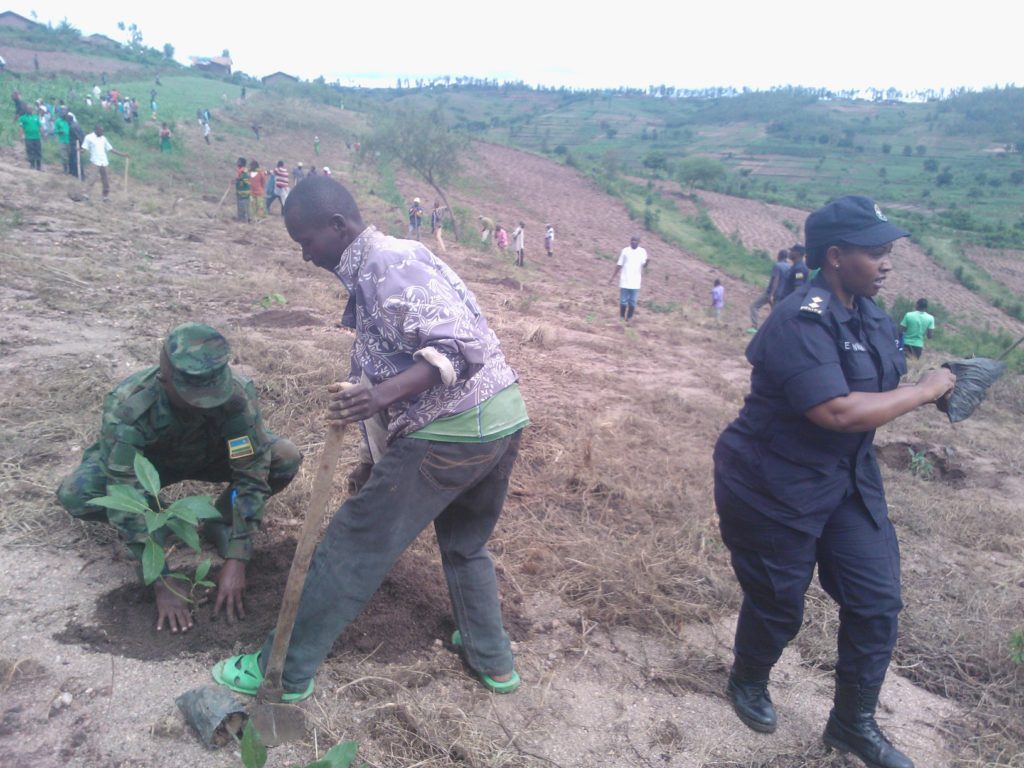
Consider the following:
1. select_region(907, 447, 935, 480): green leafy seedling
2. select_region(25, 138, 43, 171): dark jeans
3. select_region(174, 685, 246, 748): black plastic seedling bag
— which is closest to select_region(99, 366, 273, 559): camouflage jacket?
select_region(174, 685, 246, 748): black plastic seedling bag

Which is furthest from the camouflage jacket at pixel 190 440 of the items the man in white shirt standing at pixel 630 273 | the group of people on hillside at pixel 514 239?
the group of people on hillside at pixel 514 239

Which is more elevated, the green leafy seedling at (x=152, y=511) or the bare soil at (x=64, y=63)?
the bare soil at (x=64, y=63)

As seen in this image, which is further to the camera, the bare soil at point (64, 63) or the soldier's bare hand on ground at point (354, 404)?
the bare soil at point (64, 63)

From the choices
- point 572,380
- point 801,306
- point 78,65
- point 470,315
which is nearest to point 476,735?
point 470,315

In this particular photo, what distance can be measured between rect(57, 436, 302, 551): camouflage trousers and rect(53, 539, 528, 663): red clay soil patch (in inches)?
9.0

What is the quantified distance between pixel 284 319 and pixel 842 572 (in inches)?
221

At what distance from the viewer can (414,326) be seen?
1.92 metres

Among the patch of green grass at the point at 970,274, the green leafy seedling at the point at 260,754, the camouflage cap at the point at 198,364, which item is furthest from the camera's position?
the patch of green grass at the point at 970,274

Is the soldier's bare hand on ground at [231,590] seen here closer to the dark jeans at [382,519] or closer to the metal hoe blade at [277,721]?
the dark jeans at [382,519]

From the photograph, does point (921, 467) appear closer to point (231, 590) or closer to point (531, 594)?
point (531, 594)

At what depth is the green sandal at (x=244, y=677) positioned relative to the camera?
218 centimetres

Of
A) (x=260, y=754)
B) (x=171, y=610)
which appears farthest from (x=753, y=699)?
(x=171, y=610)

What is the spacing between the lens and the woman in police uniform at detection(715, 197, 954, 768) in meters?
2.01

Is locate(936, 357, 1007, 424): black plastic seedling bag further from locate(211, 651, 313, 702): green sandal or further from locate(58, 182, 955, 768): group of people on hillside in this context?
locate(211, 651, 313, 702): green sandal
